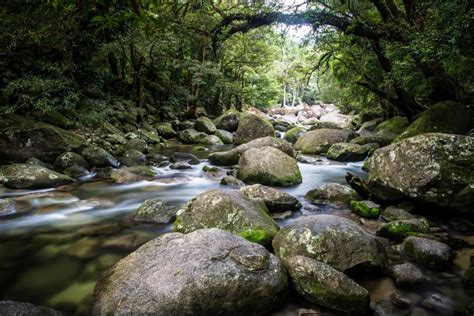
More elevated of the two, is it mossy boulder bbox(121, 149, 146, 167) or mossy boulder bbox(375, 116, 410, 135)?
mossy boulder bbox(375, 116, 410, 135)

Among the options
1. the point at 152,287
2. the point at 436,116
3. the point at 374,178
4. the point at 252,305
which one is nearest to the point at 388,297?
the point at 252,305

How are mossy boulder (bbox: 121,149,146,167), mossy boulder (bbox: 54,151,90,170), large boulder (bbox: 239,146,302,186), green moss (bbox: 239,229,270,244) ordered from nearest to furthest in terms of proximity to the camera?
green moss (bbox: 239,229,270,244)
large boulder (bbox: 239,146,302,186)
mossy boulder (bbox: 54,151,90,170)
mossy boulder (bbox: 121,149,146,167)

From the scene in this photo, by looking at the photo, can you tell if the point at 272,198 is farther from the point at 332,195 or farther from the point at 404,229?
the point at 404,229

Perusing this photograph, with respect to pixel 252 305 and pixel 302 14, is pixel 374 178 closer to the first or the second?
pixel 252 305

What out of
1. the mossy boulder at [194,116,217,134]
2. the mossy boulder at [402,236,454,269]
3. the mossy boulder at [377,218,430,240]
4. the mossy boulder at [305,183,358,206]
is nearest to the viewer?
Answer: the mossy boulder at [402,236,454,269]

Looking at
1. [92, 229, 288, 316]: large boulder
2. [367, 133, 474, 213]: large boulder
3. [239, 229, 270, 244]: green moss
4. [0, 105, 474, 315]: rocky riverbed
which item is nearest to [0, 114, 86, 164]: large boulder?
[0, 105, 474, 315]: rocky riverbed

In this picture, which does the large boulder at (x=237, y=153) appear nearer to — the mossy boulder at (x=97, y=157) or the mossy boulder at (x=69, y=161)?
the mossy boulder at (x=97, y=157)

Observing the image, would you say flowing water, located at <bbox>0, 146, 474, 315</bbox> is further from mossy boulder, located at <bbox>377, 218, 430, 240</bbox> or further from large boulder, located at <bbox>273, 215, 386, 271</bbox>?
mossy boulder, located at <bbox>377, 218, 430, 240</bbox>

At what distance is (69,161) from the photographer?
8.82 meters

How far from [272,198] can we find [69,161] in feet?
20.5

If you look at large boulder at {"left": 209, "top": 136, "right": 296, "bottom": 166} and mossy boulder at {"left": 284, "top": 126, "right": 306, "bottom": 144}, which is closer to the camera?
large boulder at {"left": 209, "top": 136, "right": 296, "bottom": 166}

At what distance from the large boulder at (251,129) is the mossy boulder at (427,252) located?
1143 centimetres

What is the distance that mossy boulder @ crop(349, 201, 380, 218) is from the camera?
5605 mm

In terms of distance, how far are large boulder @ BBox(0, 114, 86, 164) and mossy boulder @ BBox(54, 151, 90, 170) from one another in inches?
12.3
